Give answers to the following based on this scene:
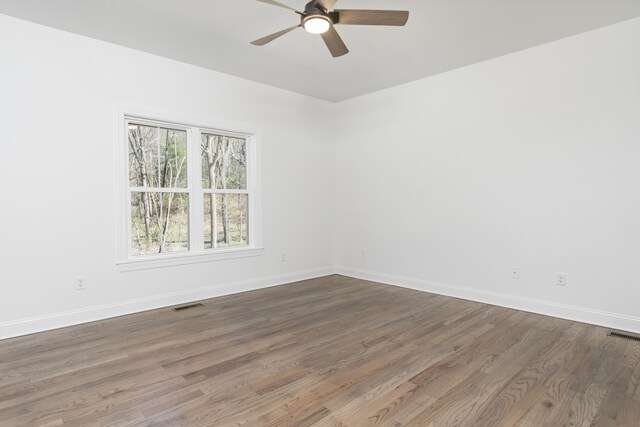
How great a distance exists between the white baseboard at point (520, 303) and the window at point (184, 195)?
1999 millimetres

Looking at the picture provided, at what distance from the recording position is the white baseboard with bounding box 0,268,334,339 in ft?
10.3

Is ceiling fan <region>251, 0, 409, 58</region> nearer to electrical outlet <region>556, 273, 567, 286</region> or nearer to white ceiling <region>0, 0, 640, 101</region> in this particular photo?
white ceiling <region>0, 0, 640, 101</region>

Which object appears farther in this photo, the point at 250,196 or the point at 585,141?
the point at 250,196

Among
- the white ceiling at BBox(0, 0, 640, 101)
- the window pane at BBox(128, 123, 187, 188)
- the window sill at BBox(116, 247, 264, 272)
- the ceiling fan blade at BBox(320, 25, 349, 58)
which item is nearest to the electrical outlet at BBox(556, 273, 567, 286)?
the white ceiling at BBox(0, 0, 640, 101)

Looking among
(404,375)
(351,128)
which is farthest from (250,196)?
(404,375)

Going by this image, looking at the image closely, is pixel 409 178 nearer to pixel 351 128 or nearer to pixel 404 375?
pixel 351 128

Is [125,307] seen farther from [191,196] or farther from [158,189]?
[191,196]

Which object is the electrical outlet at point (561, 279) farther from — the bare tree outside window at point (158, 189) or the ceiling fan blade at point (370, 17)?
→ the bare tree outside window at point (158, 189)

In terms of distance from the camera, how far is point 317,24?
254cm

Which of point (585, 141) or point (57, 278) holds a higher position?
point (585, 141)

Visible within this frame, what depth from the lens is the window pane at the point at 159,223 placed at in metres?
3.91

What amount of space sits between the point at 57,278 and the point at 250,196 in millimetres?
2301

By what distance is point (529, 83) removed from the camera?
12.2ft

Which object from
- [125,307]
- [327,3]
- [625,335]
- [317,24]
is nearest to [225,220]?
[125,307]
